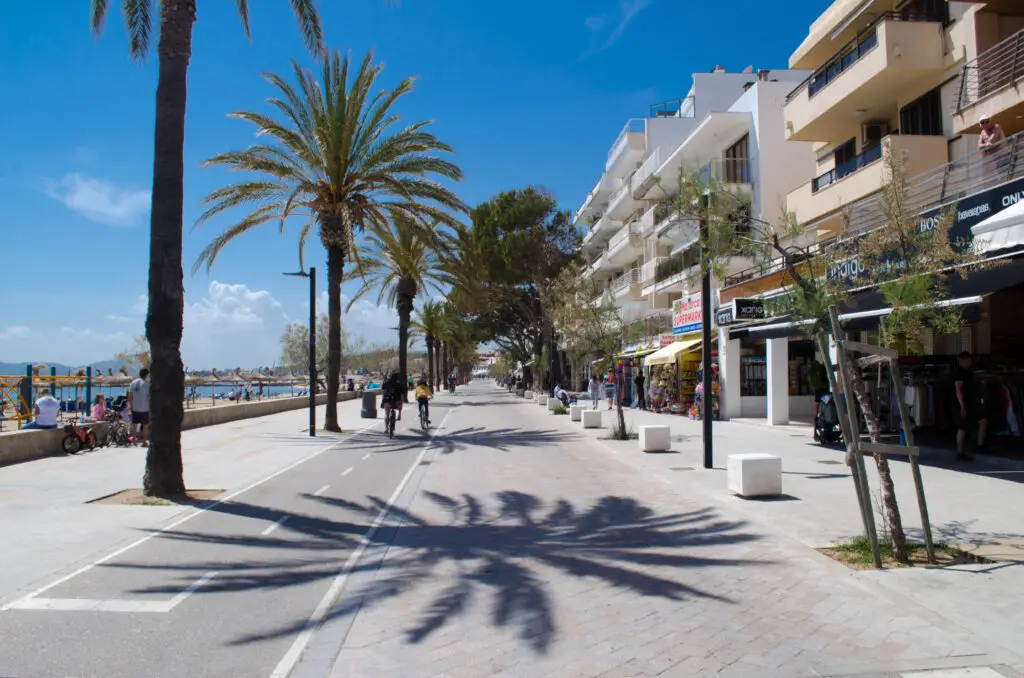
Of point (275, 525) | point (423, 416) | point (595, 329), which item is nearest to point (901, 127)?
point (595, 329)

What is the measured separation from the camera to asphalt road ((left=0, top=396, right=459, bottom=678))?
4434mm

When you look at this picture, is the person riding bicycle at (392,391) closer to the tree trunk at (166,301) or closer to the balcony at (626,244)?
the tree trunk at (166,301)

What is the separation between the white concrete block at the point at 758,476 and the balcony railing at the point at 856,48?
40.4 feet

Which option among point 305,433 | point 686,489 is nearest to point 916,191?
point 686,489

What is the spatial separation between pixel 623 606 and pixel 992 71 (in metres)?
14.7

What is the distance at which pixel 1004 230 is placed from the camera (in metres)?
9.22

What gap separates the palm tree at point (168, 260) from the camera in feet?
32.6

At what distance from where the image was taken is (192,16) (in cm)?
1080


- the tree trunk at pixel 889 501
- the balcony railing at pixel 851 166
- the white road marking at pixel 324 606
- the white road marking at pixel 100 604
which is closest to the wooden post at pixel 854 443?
the tree trunk at pixel 889 501

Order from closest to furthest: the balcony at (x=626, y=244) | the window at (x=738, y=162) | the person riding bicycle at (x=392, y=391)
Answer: the person riding bicycle at (x=392, y=391), the window at (x=738, y=162), the balcony at (x=626, y=244)

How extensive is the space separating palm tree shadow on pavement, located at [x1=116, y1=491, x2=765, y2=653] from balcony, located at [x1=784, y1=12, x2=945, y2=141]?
1303 cm

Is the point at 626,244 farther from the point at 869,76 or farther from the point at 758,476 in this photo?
the point at 758,476

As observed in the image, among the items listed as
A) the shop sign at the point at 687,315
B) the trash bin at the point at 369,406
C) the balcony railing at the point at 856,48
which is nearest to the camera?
the balcony railing at the point at 856,48

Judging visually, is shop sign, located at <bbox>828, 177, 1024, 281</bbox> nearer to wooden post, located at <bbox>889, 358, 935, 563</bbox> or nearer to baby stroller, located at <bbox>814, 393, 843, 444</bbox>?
wooden post, located at <bbox>889, 358, 935, 563</bbox>
